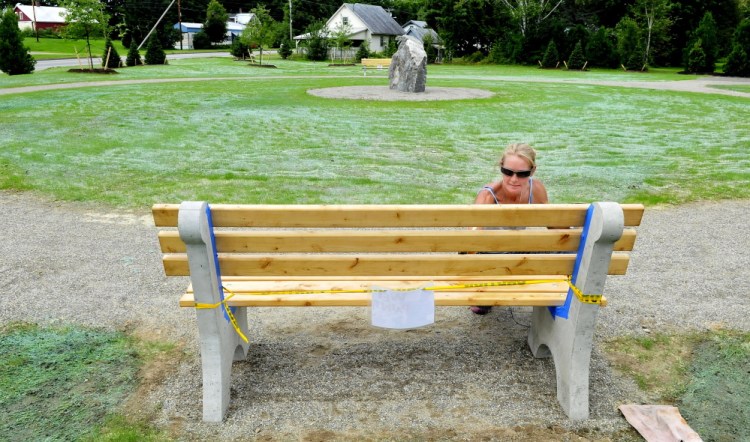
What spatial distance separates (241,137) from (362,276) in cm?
975

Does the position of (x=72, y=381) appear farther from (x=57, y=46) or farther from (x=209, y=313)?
(x=57, y=46)

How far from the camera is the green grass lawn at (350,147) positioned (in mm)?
8430

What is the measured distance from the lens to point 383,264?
10.4 feet

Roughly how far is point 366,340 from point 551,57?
44.8m

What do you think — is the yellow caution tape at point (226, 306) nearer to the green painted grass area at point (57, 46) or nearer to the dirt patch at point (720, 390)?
the dirt patch at point (720, 390)

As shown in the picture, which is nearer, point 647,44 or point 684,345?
point 684,345

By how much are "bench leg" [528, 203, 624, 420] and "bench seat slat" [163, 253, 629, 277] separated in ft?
0.56

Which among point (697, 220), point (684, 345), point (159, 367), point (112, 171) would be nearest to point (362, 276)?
point (159, 367)

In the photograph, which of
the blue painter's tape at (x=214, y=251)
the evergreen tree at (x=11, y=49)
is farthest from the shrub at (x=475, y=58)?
the blue painter's tape at (x=214, y=251)

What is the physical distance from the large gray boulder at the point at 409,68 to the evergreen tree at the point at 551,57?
25.0 meters

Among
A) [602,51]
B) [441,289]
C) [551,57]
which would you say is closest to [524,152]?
[441,289]

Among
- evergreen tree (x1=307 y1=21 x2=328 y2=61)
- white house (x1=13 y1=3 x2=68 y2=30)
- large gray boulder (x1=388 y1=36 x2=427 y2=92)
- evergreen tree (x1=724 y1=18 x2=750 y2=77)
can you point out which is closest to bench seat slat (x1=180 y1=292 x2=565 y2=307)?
large gray boulder (x1=388 y1=36 x2=427 y2=92)

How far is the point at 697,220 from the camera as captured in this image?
23.5ft

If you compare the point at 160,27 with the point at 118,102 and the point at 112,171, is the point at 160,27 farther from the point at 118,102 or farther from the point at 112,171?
the point at 112,171
